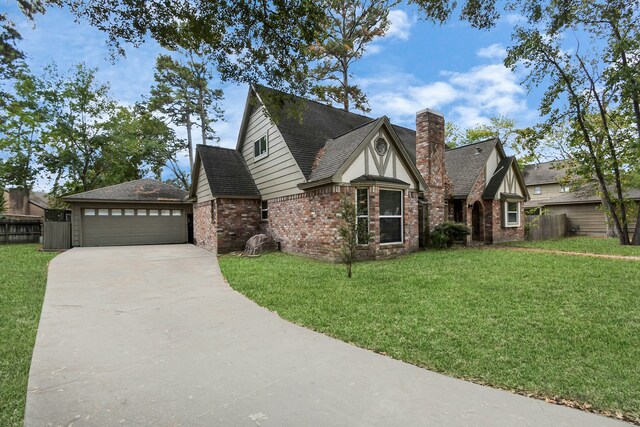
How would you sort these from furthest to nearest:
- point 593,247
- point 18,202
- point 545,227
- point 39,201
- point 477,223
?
point 39,201 < point 18,202 < point 545,227 < point 477,223 < point 593,247

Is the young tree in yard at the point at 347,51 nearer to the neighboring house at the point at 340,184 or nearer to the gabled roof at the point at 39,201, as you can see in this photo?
the neighboring house at the point at 340,184

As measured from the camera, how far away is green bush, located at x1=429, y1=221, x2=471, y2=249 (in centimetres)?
1306

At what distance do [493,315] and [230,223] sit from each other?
11494mm

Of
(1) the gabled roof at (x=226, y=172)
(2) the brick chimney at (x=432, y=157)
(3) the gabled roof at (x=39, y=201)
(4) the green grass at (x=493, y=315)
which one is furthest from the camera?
(3) the gabled roof at (x=39, y=201)

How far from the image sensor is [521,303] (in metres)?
5.49

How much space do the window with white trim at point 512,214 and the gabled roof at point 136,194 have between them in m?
18.8

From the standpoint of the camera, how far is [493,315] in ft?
16.1

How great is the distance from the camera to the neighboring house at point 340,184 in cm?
1077

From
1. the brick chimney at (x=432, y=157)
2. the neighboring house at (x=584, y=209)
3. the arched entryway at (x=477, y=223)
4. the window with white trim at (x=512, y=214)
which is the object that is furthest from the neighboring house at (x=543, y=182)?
the brick chimney at (x=432, y=157)

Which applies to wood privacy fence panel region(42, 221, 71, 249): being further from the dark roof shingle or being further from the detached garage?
the dark roof shingle

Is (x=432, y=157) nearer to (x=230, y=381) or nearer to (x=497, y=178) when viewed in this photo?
(x=497, y=178)

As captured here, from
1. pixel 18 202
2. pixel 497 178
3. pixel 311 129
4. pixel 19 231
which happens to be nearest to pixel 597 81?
pixel 497 178

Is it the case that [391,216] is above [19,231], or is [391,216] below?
above

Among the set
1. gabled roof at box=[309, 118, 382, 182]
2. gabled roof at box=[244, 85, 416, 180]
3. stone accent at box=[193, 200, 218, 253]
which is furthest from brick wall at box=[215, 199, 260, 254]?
gabled roof at box=[309, 118, 382, 182]
